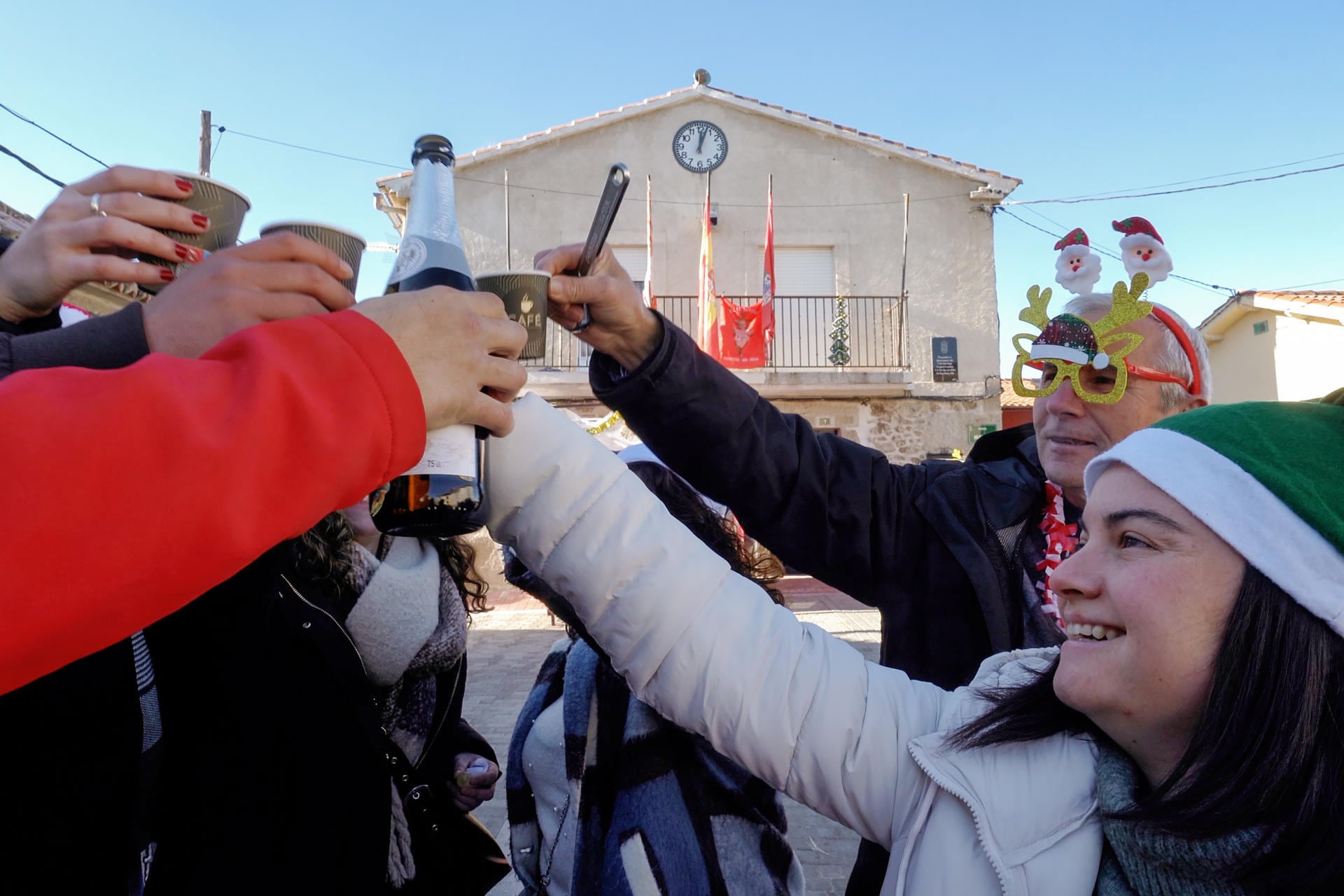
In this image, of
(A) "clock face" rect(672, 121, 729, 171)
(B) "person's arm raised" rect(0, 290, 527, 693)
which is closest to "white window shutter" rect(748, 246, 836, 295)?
(A) "clock face" rect(672, 121, 729, 171)

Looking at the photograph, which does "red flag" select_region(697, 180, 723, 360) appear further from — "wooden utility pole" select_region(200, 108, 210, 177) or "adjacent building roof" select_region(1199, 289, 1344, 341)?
"adjacent building roof" select_region(1199, 289, 1344, 341)

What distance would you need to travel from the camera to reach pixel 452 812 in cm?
205

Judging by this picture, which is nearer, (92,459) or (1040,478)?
(92,459)

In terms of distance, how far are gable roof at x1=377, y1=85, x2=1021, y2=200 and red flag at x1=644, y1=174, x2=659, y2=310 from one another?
146 cm

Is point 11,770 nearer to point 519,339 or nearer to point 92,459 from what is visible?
point 92,459

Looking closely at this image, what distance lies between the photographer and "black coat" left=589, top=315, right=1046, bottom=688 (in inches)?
64.8

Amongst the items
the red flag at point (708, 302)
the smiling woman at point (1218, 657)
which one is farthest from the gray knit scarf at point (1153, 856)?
the red flag at point (708, 302)

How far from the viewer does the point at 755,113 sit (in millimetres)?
14609

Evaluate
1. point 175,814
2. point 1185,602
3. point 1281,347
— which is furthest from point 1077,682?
point 1281,347

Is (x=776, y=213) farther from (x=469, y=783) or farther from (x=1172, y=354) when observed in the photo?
(x=469, y=783)

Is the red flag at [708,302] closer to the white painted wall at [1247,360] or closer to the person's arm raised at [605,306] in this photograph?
the white painted wall at [1247,360]

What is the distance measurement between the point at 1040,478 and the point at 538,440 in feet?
4.87

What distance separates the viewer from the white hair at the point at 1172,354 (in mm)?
2076

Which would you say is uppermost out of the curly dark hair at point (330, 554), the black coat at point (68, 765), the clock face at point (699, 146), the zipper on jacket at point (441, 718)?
the clock face at point (699, 146)
